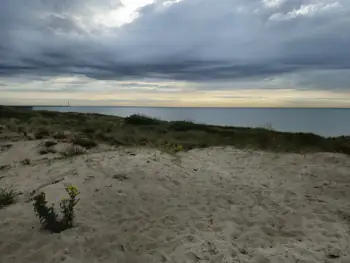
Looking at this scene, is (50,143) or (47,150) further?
(50,143)

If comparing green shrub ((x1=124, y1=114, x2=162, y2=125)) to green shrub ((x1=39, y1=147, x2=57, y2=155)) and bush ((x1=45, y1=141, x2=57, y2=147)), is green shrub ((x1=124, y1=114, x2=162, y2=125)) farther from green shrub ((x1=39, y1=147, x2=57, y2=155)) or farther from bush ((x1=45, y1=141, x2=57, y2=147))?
green shrub ((x1=39, y1=147, x2=57, y2=155))

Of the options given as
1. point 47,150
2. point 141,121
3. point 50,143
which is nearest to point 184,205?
point 47,150

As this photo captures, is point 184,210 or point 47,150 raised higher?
point 47,150

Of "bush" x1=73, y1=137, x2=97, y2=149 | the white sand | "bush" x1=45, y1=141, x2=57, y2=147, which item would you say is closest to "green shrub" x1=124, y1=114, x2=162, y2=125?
"bush" x1=73, y1=137, x2=97, y2=149

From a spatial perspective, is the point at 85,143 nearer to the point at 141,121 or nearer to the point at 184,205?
the point at 184,205

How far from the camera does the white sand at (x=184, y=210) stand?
4805mm

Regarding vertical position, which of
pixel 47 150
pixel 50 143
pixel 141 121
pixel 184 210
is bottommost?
pixel 184 210

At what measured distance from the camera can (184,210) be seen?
6.52 meters

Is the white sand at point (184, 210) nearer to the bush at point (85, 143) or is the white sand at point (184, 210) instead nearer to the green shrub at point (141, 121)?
the bush at point (85, 143)

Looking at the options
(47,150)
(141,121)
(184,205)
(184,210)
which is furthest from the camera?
(141,121)

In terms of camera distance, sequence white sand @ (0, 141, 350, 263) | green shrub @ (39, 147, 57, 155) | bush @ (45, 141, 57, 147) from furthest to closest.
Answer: bush @ (45, 141, 57, 147)
green shrub @ (39, 147, 57, 155)
white sand @ (0, 141, 350, 263)

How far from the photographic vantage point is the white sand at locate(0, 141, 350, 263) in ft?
15.8

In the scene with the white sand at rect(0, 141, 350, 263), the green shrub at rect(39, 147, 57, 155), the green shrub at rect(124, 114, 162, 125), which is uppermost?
the green shrub at rect(124, 114, 162, 125)

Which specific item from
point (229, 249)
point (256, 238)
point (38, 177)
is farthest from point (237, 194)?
point (38, 177)
